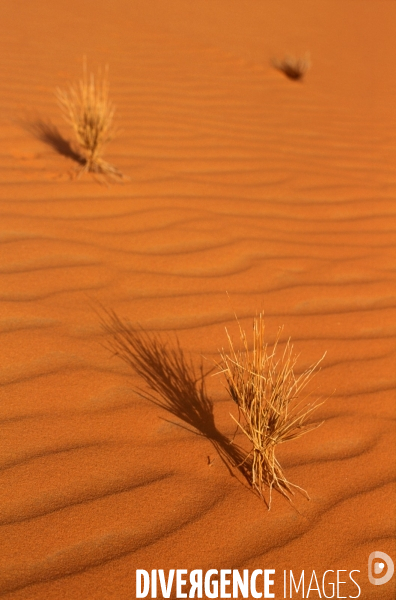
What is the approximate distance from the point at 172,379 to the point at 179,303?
427mm

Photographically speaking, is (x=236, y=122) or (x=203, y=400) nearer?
(x=203, y=400)

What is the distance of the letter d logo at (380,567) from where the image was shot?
1.55 m

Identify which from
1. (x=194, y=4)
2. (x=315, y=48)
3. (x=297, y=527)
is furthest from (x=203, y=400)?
(x=194, y=4)

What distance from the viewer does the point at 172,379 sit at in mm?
2035

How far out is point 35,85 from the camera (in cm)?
417

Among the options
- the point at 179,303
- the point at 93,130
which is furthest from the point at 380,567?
the point at 93,130

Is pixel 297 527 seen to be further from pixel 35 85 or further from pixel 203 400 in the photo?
pixel 35 85

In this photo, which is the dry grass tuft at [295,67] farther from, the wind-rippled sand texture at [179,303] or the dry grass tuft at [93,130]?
the dry grass tuft at [93,130]

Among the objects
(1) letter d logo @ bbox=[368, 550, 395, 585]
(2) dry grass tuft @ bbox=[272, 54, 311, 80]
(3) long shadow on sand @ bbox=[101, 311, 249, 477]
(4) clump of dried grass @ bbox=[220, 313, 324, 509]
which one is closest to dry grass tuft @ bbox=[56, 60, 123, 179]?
(3) long shadow on sand @ bbox=[101, 311, 249, 477]

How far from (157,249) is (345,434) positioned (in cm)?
117

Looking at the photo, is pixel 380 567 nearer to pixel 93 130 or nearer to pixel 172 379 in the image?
pixel 172 379

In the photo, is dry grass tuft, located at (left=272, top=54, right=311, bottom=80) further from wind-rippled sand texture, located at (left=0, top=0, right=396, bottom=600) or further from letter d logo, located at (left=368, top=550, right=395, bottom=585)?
letter d logo, located at (left=368, top=550, right=395, bottom=585)

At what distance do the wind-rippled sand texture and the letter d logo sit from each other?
0.7 inches

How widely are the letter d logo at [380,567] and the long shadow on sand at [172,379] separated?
0.39m
